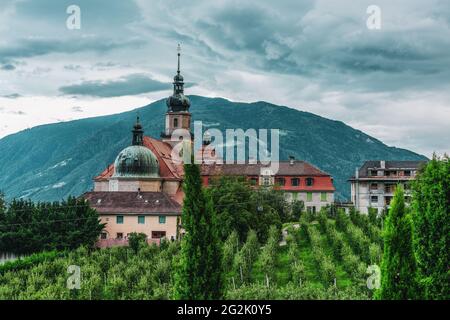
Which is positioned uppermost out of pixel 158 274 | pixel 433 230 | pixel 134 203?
pixel 134 203

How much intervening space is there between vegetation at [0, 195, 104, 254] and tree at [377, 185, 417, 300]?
40519mm

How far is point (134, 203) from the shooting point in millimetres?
70250

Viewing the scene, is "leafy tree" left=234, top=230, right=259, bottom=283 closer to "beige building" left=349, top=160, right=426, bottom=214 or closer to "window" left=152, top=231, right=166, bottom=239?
"window" left=152, top=231, right=166, bottom=239

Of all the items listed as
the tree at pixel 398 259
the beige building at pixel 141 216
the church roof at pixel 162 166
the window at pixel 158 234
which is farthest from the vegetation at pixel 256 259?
the church roof at pixel 162 166

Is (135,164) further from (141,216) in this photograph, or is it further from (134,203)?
(141,216)

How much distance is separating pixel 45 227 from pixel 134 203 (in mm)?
15082

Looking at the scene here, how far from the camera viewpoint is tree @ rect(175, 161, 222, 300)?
69.0 feet

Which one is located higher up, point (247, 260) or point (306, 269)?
point (247, 260)

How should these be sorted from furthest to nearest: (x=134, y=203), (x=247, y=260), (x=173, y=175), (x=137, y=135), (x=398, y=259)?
(x=173, y=175) < (x=137, y=135) < (x=134, y=203) < (x=247, y=260) < (x=398, y=259)

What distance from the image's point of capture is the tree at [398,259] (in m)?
19.9

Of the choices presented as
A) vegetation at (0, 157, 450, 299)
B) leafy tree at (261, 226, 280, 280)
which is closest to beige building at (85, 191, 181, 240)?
vegetation at (0, 157, 450, 299)

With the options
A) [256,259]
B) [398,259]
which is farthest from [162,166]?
[398,259]

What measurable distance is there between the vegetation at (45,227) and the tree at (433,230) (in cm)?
4025

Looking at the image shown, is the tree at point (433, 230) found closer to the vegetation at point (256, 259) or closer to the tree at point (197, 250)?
the vegetation at point (256, 259)
